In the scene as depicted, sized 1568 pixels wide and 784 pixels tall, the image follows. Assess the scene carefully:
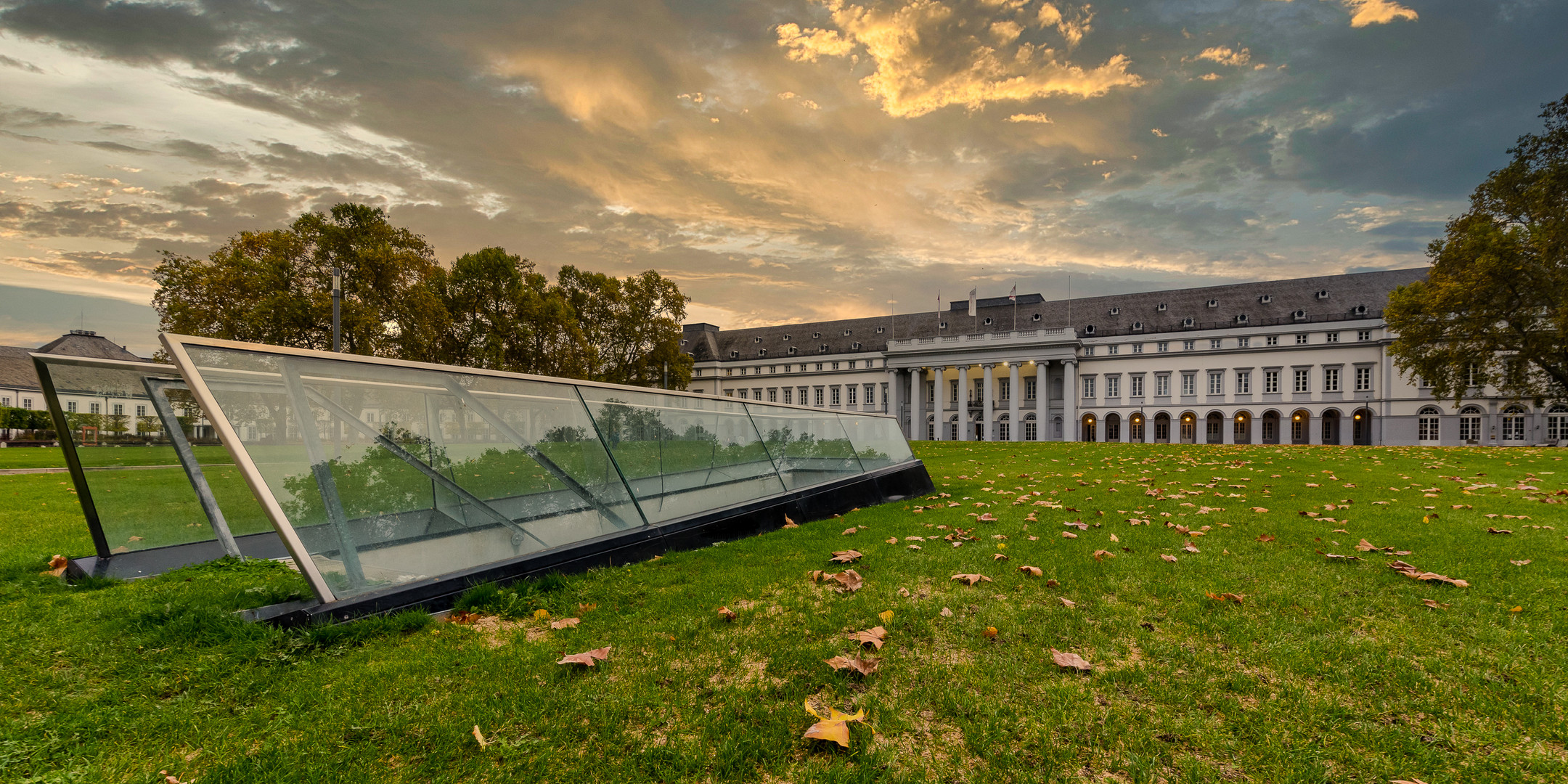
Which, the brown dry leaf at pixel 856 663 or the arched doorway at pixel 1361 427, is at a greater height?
the brown dry leaf at pixel 856 663

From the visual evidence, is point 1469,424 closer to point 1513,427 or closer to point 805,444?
point 1513,427

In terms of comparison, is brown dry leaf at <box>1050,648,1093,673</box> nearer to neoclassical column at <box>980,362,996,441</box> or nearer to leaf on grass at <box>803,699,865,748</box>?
leaf on grass at <box>803,699,865,748</box>

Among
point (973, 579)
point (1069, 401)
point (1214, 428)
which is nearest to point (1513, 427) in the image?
point (1214, 428)

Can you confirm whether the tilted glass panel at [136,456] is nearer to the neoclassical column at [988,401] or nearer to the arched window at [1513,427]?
the neoclassical column at [988,401]

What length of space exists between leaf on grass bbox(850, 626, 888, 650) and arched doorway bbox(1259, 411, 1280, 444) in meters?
64.8

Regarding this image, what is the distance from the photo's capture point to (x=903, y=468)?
32.6ft

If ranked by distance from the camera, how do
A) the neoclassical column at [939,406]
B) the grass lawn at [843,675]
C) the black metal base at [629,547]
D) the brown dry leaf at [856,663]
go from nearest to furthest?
1. the grass lawn at [843,675]
2. the brown dry leaf at [856,663]
3. the black metal base at [629,547]
4. the neoclassical column at [939,406]

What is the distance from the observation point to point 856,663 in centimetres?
285

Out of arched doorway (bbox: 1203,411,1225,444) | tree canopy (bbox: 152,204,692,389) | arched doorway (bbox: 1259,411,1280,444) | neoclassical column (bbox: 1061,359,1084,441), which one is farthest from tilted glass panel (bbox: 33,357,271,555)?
arched doorway (bbox: 1259,411,1280,444)

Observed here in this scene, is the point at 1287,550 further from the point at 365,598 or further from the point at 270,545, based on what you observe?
the point at 270,545

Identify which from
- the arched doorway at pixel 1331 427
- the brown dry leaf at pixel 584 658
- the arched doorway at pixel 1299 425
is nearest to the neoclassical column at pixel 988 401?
the arched doorway at pixel 1299 425

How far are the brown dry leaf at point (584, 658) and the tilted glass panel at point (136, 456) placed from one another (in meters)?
4.01

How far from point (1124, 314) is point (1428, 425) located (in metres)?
23.8

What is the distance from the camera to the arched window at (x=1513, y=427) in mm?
46281
